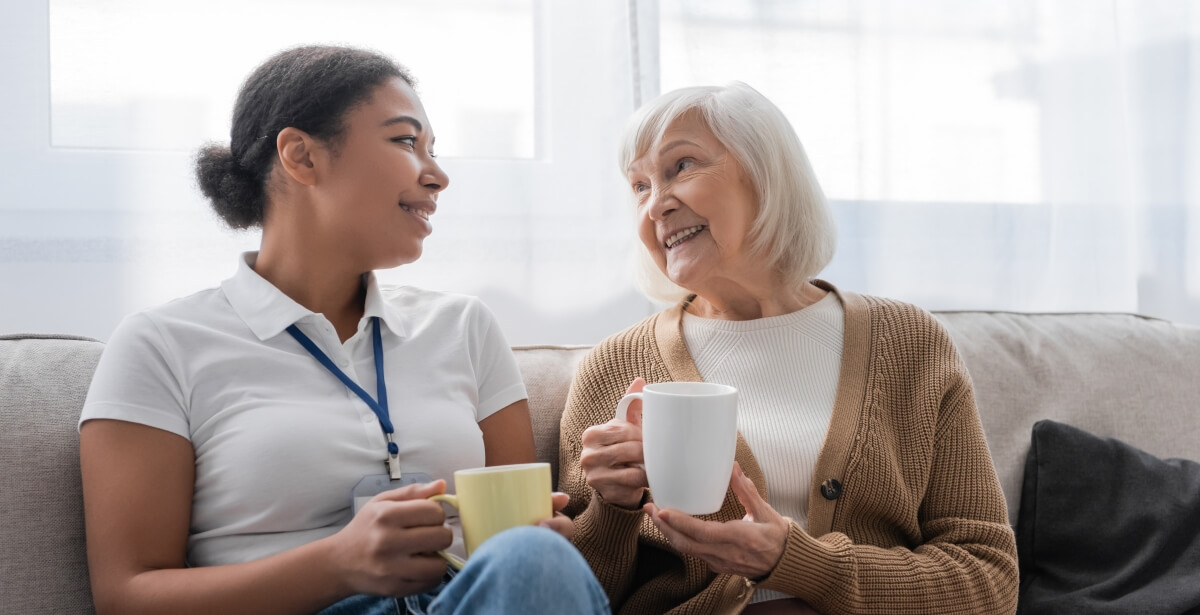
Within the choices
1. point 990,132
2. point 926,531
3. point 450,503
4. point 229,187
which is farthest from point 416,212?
point 990,132

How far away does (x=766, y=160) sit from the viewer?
1.52 m

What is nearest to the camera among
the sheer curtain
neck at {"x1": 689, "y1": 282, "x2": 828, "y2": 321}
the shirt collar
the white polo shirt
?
the white polo shirt

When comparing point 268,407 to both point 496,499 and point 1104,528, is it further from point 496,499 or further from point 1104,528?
point 1104,528

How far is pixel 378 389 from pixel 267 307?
0.65 feet

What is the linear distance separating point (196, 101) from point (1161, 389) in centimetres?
207

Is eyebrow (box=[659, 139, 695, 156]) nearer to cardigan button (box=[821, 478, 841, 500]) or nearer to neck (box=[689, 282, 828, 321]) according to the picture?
neck (box=[689, 282, 828, 321])

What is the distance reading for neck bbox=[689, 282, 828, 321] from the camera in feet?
5.13

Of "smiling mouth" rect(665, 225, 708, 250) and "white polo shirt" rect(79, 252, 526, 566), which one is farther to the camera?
"smiling mouth" rect(665, 225, 708, 250)

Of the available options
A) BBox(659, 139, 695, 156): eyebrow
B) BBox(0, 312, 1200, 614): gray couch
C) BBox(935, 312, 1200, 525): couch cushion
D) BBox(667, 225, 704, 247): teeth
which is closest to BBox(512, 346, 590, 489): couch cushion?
BBox(0, 312, 1200, 614): gray couch

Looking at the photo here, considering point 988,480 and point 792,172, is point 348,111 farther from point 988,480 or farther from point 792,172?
point 988,480

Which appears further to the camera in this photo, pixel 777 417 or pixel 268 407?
pixel 777 417

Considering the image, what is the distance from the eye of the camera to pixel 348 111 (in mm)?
1363

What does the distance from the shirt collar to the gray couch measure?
282mm

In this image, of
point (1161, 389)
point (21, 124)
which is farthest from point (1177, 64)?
point (21, 124)
